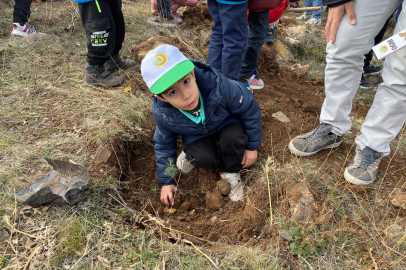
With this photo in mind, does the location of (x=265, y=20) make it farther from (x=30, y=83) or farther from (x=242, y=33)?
(x=30, y=83)

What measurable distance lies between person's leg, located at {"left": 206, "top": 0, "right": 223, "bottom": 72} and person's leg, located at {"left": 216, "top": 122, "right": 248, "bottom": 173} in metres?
1.13

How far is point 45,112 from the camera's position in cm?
269

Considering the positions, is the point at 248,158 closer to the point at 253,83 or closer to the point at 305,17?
the point at 253,83

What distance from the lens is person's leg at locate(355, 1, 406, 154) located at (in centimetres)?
171

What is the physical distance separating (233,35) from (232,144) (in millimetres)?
1166

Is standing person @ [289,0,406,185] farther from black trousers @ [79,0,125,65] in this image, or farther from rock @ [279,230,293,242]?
black trousers @ [79,0,125,65]

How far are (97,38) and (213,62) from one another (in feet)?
3.99

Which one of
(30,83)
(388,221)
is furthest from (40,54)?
(388,221)

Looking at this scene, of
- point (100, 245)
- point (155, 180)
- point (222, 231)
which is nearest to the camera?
point (100, 245)

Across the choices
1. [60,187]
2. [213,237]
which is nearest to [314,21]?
[213,237]

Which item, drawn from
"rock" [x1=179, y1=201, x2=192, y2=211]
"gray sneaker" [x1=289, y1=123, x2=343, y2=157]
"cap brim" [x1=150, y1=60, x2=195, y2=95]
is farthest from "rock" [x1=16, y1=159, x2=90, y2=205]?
"gray sneaker" [x1=289, y1=123, x2=343, y2=157]

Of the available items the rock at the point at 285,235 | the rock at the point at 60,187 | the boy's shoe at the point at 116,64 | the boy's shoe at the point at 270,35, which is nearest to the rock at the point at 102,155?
the rock at the point at 60,187

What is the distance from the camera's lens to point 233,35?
2.67m

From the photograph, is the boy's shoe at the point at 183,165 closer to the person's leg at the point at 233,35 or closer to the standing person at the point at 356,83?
the standing person at the point at 356,83
